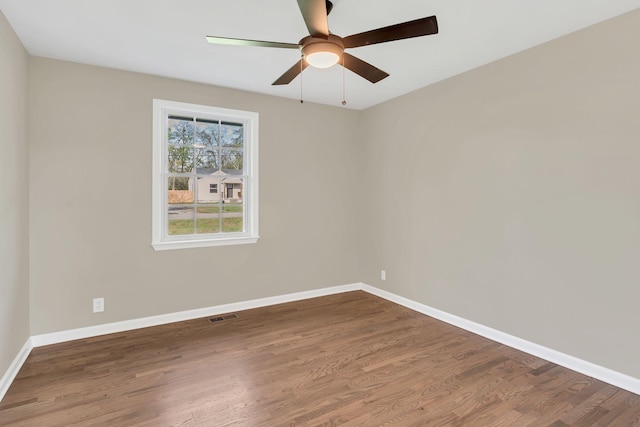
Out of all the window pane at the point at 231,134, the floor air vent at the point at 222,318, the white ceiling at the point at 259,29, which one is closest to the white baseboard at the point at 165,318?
the floor air vent at the point at 222,318

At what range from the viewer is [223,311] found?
3.82m

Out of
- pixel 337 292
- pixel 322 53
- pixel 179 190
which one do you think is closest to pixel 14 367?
pixel 179 190

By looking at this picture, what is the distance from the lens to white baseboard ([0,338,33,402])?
7.30 ft

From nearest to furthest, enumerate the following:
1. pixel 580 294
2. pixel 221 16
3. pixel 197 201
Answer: pixel 221 16, pixel 580 294, pixel 197 201

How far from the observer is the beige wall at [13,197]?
2.26 m

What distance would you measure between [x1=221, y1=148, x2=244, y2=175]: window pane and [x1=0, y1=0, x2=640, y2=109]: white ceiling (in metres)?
0.88

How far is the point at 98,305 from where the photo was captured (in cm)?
319

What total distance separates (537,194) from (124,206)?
12.3 feet

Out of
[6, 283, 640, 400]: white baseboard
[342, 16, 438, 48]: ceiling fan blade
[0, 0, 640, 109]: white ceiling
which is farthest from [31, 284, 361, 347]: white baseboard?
[342, 16, 438, 48]: ceiling fan blade

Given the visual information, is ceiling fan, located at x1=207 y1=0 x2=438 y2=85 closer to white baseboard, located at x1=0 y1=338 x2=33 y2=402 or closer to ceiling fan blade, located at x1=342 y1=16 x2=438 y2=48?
ceiling fan blade, located at x1=342 y1=16 x2=438 y2=48

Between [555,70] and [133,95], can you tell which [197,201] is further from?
[555,70]

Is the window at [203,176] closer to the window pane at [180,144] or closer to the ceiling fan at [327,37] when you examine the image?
the window pane at [180,144]

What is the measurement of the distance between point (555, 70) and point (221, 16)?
2565 millimetres

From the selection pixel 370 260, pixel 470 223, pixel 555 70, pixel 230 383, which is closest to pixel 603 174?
pixel 555 70
